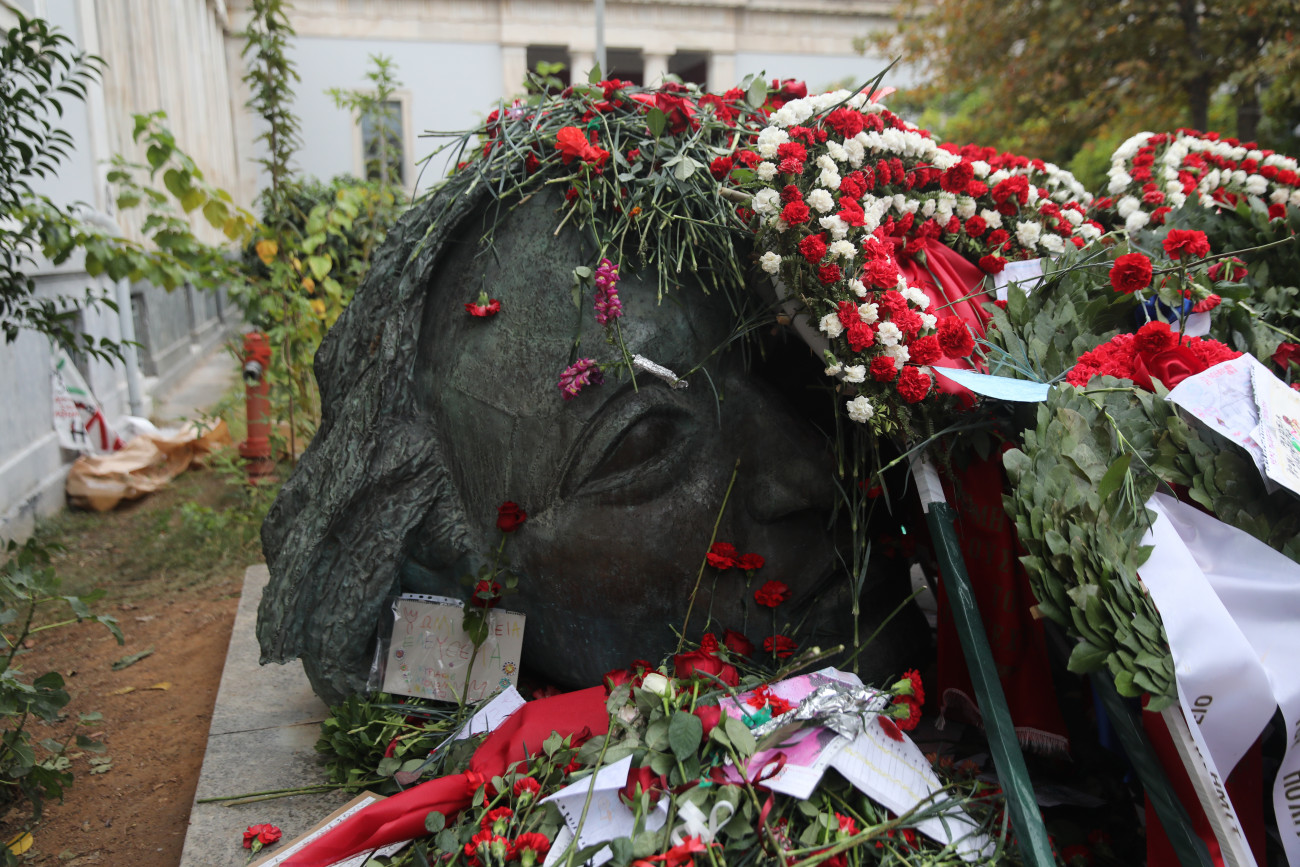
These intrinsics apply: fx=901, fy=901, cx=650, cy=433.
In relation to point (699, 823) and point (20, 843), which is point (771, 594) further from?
point (20, 843)

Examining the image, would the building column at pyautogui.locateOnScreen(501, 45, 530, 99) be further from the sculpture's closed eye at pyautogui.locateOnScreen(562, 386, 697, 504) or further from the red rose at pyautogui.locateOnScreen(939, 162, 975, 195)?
the sculpture's closed eye at pyautogui.locateOnScreen(562, 386, 697, 504)

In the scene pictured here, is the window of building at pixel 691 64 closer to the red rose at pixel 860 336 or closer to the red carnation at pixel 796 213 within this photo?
the red carnation at pixel 796 213

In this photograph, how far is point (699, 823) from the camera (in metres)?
1.75

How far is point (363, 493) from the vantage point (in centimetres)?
257

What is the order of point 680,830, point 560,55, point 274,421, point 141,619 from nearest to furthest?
point 680,830
point 141,619
point 274,421
point 560,55

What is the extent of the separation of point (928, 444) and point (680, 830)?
1.03m

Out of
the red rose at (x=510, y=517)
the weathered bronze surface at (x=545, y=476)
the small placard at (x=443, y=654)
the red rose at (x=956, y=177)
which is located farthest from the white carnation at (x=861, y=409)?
the small placard at (x=443, y=654)

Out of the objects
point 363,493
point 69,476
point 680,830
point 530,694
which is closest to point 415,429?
point 363,493

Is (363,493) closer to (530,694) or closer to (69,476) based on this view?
(530,694)

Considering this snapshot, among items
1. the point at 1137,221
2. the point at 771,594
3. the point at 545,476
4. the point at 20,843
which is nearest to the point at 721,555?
the point at 771,594

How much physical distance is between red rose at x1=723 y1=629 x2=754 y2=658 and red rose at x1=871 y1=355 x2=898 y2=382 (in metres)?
0.80

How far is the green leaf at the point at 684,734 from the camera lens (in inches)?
73.4

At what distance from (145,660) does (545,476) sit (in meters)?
2.32

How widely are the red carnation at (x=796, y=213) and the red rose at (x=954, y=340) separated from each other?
43 centimetres
